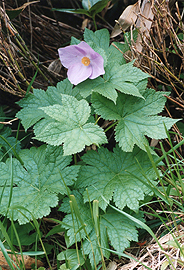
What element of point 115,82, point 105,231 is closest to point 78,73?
point 115,82

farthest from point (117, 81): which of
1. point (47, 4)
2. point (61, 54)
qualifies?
point (47, 4)

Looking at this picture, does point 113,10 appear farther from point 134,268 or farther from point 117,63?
point 134,268

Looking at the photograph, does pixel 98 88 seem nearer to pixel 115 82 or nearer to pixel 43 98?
pixel 115 82

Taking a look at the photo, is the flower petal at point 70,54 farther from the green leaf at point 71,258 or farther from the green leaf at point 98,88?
the green leaf at point 71,258

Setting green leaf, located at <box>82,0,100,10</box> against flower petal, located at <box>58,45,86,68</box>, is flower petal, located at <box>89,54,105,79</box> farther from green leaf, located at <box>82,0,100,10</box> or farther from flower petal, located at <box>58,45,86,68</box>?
green leaf, located at <box>82,0,100,10</box>

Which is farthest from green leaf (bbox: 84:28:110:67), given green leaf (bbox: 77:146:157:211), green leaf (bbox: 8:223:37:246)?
green leaf (bbox: 8:223:37:246)

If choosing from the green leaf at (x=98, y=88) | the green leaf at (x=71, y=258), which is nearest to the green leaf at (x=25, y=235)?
the green leaf at (x=71, y=258)
